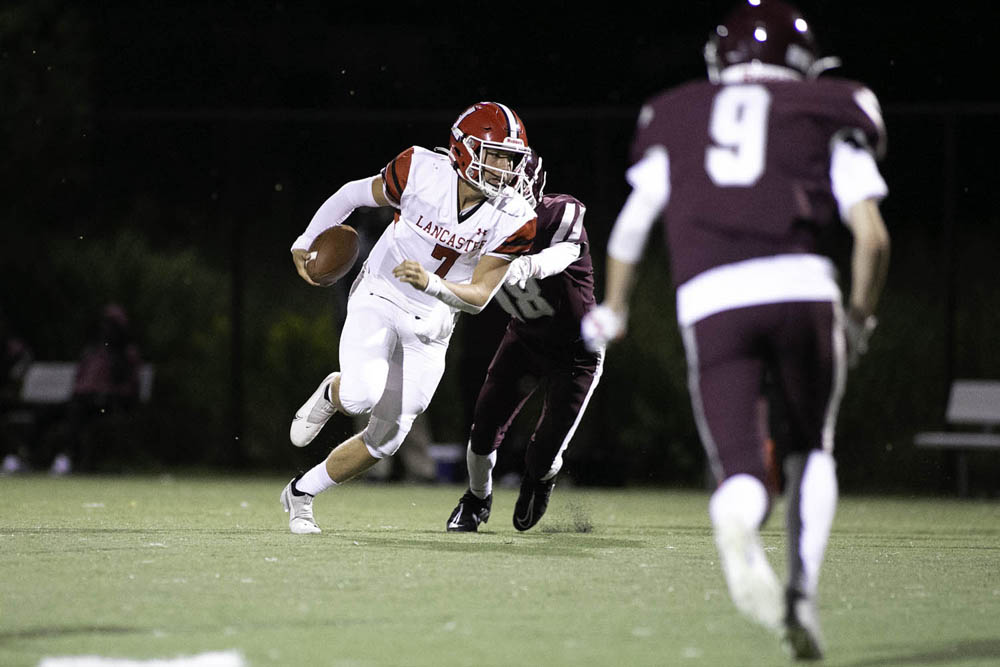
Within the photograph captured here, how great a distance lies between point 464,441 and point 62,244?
436 cm

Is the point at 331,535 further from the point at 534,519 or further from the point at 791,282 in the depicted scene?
the point at 791,282

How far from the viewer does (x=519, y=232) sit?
7000 millimetres

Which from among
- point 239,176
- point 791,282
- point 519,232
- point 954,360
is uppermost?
point 791,282

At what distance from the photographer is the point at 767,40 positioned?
14.6 feet

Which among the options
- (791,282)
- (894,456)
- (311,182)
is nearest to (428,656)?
(791,282)

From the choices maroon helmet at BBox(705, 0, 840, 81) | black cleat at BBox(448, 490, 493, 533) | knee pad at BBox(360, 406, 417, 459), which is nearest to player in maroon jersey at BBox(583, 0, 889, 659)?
maroon helmet at BBox(705, 0, 840, 81)

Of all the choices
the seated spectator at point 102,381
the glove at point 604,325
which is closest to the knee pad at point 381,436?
the glove at point 604,325

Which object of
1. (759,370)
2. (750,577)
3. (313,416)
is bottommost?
(313,416)

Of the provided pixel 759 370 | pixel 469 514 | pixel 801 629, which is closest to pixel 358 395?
pixel 469 514

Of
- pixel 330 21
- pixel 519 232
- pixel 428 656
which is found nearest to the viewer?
pixel 428 656

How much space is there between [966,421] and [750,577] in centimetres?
867

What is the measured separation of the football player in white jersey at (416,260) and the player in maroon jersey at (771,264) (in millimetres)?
2662

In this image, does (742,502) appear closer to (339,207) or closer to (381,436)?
(381,436)

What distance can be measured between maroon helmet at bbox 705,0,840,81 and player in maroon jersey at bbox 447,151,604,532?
3.07 metres
